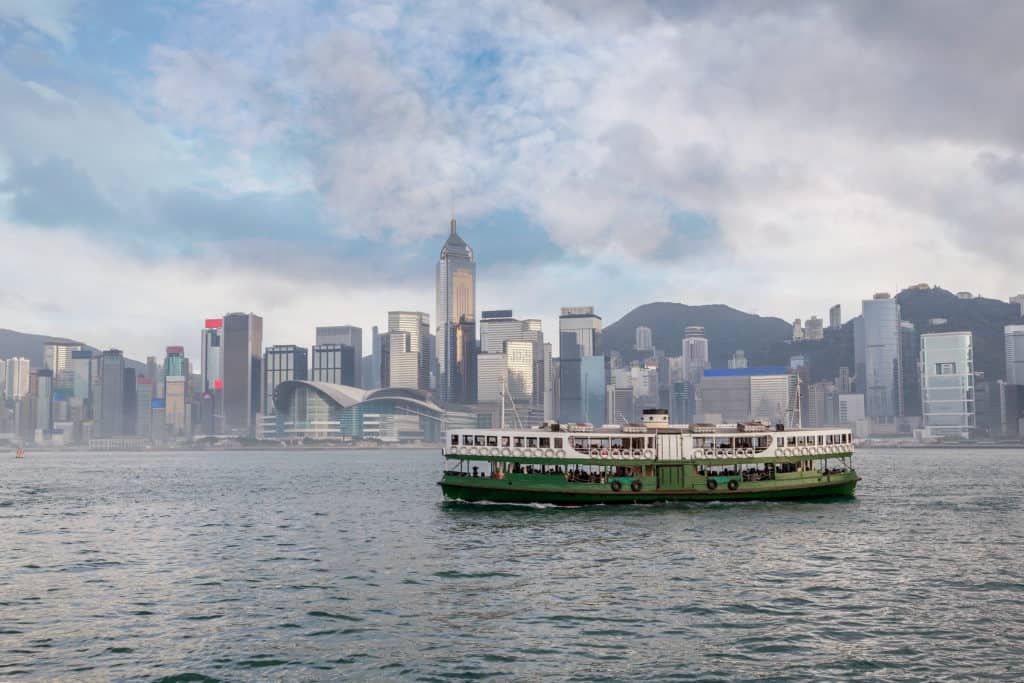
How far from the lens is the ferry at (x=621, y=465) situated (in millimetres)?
76312

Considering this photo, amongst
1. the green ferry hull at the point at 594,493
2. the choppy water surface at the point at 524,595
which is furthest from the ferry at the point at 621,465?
the choppy water surface at the point at 524,595

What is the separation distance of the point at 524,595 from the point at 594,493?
34868mm

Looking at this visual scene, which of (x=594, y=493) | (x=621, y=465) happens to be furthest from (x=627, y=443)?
(x=594, y=493)

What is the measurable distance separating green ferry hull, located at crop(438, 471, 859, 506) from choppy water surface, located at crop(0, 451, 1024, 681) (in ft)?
4.91

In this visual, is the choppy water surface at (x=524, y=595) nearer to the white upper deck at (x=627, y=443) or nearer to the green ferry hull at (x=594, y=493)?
the green ferry hull at (x=594, y=493)

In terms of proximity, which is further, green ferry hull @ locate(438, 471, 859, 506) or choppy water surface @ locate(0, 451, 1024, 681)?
green ferry hull @ locate(438, 471, 859, 506)

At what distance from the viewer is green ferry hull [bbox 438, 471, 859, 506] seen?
75875 millimetres

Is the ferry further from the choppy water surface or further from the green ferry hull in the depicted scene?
the choppy water surface

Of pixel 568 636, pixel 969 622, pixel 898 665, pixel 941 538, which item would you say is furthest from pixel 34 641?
pixel 941 538

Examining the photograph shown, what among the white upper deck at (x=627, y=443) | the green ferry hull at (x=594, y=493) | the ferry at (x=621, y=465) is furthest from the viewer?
the white upper deck at (x=627, y=443)

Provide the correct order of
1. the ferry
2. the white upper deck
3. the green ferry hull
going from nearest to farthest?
1. the green ferry hull
2. the ferry
3. the white upper deck

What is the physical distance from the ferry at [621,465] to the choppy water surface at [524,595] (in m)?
2.35

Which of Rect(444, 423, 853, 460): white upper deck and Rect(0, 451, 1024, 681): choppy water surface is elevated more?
Rect(444, 423, 853, 460): white upper deck

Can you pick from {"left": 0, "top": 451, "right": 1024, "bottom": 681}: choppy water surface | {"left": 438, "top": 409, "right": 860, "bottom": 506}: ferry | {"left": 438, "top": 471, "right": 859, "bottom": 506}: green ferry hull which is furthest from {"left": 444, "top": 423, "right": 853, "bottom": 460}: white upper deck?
{"left": 0, "top": 451, "right": 1024, "bottom": 681}: choppy water surface
